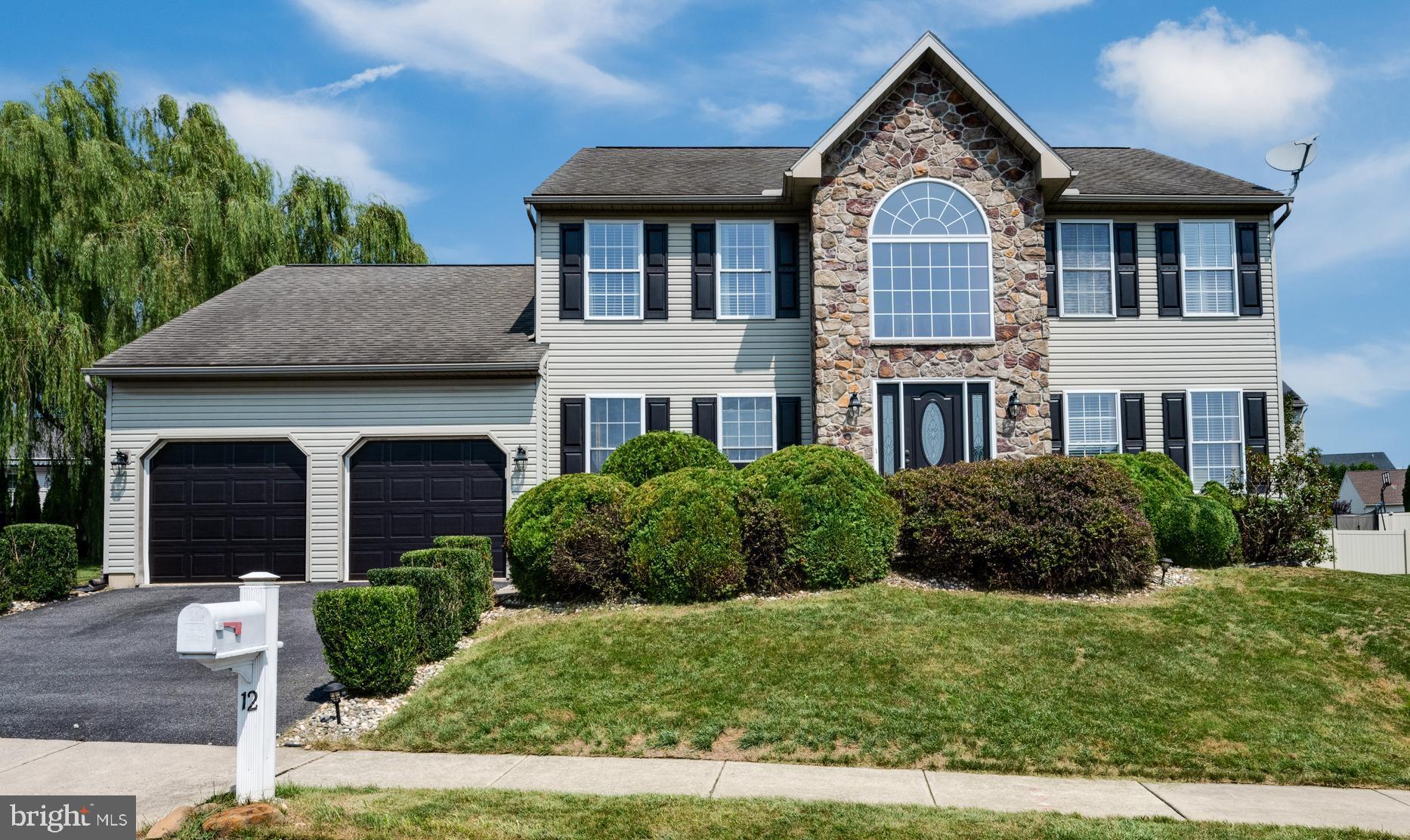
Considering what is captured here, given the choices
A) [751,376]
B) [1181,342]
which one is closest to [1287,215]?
[1181,342]

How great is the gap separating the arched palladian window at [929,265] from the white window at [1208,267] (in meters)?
4.03

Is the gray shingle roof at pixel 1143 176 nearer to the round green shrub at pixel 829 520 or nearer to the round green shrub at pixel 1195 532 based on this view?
the round green shrub at pixel 1195 532

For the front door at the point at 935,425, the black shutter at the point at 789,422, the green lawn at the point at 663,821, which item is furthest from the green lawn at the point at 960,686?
the black shutter at the point at 789,422

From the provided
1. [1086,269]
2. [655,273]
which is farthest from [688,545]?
[1086,269]

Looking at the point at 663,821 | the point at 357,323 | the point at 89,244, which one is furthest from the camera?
the point at 89,244

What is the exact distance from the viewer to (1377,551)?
17203mm

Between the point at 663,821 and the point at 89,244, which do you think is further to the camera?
the point at 89,244

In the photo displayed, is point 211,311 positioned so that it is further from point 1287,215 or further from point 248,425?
point 1287,215

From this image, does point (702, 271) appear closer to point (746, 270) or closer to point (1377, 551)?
point (746, 270)

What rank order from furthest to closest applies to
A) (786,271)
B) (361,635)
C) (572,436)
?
(786,271) → (572,436) → (361,635)

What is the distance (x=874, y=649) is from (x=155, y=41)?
14.2 meters

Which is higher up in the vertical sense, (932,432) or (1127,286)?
(1127,286)

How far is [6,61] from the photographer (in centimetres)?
2175

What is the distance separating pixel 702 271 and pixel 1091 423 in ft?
23.0
